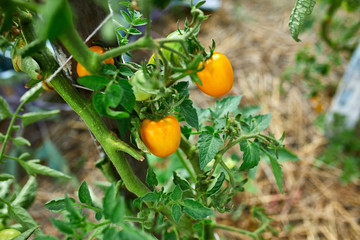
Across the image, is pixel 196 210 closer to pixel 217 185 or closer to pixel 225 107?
pixel 217 185

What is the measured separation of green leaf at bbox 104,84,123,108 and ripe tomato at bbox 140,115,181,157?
12 centimetres

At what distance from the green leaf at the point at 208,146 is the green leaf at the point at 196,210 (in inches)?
3.0

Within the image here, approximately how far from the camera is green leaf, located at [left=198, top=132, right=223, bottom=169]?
0.65m

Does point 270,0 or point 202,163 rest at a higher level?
point 202,163

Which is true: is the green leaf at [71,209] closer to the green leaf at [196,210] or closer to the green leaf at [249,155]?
the green leaf at [196,210]

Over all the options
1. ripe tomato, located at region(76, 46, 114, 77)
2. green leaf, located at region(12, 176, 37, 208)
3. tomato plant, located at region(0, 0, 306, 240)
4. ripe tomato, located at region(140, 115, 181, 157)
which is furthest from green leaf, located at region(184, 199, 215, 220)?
green leaf, located at region(12, 176, 37, 208)

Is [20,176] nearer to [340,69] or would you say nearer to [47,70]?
[47,70]

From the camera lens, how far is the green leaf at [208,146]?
0.65 meters

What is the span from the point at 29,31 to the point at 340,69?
7.51 ft

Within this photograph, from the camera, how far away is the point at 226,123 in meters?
0.70

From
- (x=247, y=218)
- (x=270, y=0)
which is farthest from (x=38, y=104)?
(x=270, y=0)

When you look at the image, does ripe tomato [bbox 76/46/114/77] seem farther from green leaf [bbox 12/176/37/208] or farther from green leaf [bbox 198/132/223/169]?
green leaf [bbox 12/176/37/208]

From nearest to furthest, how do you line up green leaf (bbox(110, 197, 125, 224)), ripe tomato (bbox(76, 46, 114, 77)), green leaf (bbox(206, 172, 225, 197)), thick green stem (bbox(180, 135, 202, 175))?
green leaf (bbox(110, 197, 125, 224))
ripe tomato (bbox(76, 46, 114, 77))
green leaf (bbox(206, 172, 225, 197))
thick green stem (bbox(180, 135, 202, 175))

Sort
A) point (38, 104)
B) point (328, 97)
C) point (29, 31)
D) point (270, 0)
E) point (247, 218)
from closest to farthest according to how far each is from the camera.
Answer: point (29, 31), point (247, 218), point (38, 104), point (328, 97), point (270, 0)
